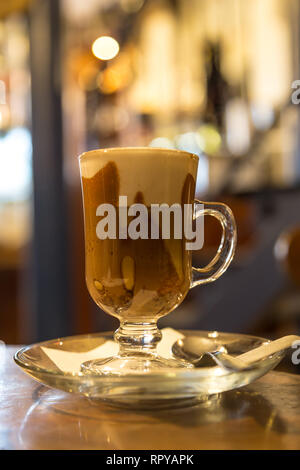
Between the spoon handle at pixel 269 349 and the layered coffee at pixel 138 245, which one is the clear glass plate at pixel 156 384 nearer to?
the spoon handle at pixel 269 349

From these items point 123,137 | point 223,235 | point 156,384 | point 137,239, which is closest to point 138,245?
point 137,239

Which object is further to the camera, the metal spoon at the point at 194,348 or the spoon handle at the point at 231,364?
the metal spoon at the point at 194,348

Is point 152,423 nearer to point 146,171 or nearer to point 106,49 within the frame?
point 146,171

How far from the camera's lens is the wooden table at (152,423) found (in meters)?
0.44

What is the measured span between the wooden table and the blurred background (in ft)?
3.27

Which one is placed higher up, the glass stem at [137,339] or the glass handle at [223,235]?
the glass handle at [223,235]

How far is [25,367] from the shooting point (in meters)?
0.58

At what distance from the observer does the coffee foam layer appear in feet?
2.28

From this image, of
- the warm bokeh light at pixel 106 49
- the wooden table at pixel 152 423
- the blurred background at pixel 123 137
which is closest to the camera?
the wooden table at pixel 152 423

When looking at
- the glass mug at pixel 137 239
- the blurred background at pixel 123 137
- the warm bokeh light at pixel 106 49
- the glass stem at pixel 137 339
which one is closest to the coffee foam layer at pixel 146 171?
the glass mug at pixel 137 239

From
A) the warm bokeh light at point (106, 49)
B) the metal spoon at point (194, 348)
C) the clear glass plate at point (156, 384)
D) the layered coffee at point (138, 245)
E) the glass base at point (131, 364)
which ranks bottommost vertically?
the metal spoon at point (194, 348)

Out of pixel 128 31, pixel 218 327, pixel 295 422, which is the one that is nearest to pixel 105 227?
pixel 295 422

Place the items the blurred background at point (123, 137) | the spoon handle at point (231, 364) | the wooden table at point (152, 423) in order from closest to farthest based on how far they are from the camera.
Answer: the wooden table at point (152, 423) < the spoon handle at point (231, 364) < the blurred background at point (123, 137)

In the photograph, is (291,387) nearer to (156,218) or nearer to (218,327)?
(156,218)
